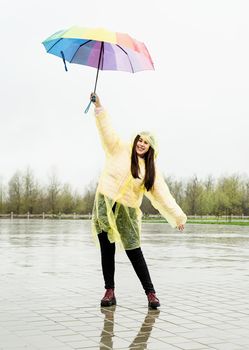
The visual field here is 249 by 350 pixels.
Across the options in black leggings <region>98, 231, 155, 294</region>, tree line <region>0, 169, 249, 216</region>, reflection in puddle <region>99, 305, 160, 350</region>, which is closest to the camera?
reflection in puddle <region>99, 305, 160, 350</region>

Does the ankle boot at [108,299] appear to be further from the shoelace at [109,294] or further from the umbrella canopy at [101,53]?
the umbrella canopy at [101,53]

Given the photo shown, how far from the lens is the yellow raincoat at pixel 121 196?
21.5 feet

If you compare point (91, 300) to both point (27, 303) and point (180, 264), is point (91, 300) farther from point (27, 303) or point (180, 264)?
point (180, 264)

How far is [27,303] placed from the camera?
21.9ft

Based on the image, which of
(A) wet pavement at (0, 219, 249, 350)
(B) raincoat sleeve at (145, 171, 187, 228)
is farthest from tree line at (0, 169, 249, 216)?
(B) raincoat sleeve at (145, 171, 187, 228)

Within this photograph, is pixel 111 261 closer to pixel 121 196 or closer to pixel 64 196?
pixel 121 196

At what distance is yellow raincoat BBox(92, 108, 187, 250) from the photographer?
6.54m

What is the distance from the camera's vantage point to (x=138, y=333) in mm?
5184

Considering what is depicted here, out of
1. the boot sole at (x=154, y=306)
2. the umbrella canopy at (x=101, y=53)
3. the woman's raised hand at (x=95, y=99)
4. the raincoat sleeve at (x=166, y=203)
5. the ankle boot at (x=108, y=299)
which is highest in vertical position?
the umbrella canopy at (x=101, y=53)

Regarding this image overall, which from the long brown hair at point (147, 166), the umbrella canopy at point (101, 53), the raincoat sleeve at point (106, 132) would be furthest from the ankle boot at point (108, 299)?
the umbrella canopy at point (101, 53)

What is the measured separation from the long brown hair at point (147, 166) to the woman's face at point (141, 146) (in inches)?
1.3

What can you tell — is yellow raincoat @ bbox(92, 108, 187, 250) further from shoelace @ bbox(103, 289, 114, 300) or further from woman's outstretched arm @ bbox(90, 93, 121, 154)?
shoelace @ bbox(103, 289, 114, 300)

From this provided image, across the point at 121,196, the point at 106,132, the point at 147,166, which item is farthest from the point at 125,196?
the point at 106,132

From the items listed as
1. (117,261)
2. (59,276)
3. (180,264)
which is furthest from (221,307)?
(117,261)
